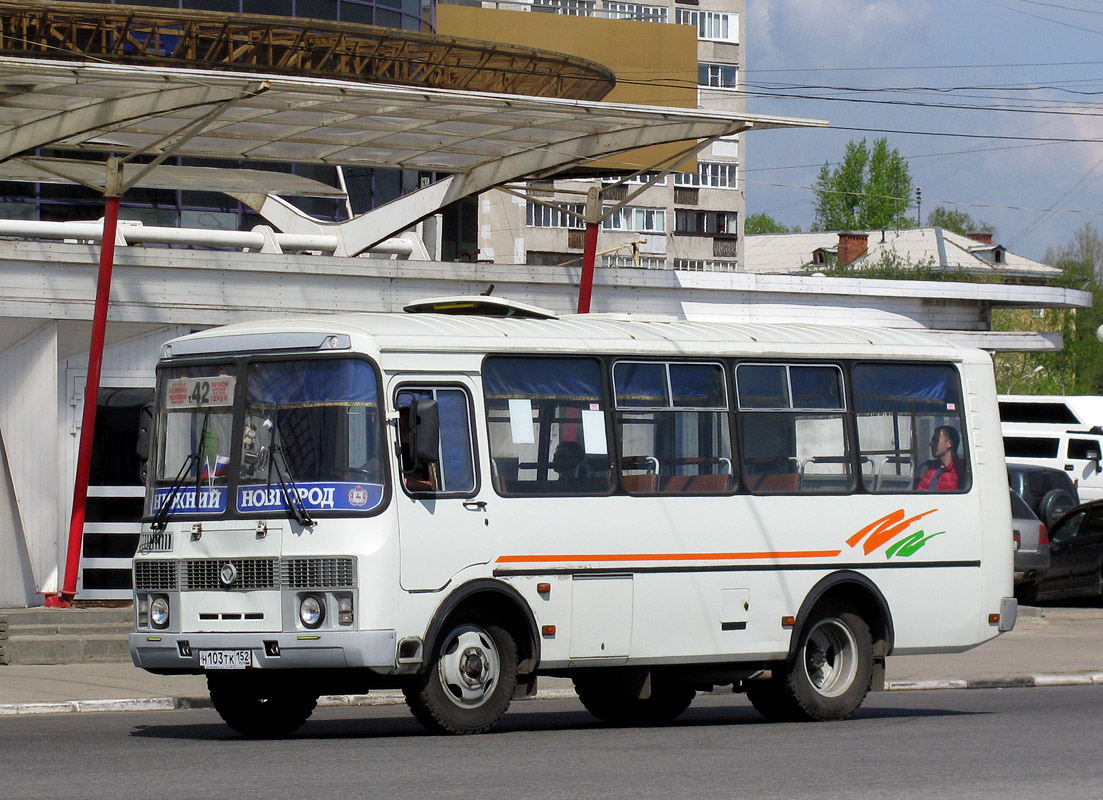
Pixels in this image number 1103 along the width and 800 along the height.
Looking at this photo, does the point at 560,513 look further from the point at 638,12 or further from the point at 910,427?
the point at 638,12

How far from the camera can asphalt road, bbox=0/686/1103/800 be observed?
29.2ft

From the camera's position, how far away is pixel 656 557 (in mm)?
12469

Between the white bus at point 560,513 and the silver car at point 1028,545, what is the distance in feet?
38.3

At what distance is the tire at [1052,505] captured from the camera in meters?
30.2

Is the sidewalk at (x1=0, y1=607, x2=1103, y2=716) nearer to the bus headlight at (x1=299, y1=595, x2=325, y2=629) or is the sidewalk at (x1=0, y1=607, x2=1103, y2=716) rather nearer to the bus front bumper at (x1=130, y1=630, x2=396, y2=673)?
the bus front bumper at (x1=130, y1=630, x2=396, y2=673)

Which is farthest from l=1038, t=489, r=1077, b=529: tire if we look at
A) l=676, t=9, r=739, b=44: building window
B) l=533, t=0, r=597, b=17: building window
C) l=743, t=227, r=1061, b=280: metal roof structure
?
l=743, t=227, r=1061, b=280: metal roof structure

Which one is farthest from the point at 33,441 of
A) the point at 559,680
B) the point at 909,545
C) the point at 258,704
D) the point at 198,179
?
the point at 909,545

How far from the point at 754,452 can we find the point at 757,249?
111 m

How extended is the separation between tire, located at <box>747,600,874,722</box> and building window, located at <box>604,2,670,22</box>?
74.7 meters

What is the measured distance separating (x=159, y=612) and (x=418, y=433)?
6.89 ft

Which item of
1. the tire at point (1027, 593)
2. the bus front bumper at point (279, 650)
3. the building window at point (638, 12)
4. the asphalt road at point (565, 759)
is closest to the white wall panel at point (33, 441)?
the asphalt road at point (565, 759)

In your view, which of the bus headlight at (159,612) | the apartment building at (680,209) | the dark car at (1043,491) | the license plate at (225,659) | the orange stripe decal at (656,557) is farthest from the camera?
the apartment building at (680,209)

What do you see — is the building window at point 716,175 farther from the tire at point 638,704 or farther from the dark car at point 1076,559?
the tire at point 638,704

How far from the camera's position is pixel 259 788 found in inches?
344
